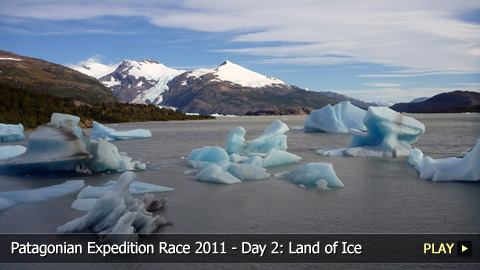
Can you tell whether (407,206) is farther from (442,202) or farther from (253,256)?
(253,256)

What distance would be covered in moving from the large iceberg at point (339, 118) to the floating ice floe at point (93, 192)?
2278 centimetres

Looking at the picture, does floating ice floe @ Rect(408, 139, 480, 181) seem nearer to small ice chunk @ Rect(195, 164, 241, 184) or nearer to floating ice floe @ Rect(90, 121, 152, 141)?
small ice chunk @ Rect(195, 164, 241, 184)

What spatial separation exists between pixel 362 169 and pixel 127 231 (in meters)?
8.50

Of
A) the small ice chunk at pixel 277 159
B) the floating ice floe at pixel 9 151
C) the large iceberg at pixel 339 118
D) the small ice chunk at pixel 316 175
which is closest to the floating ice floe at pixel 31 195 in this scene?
the small ice chunk at pixel 316 175

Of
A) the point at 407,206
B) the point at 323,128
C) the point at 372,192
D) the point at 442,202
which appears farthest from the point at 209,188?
the point at 323,128

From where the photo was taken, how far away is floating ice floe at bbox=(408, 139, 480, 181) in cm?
955

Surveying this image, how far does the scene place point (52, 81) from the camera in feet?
375

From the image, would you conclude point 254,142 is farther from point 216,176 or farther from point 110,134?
point 110,134

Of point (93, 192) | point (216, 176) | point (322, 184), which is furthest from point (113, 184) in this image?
point (322, 184)

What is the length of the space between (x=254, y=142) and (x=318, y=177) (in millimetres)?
5547

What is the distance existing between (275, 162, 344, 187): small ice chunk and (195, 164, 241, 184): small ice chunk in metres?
1.48
